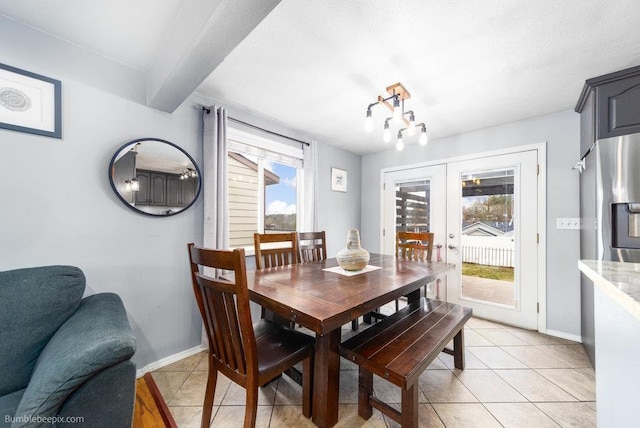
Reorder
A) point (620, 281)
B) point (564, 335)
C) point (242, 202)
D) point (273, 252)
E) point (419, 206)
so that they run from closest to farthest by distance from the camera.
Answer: point (620, 281) → point (273, 252) → point (564, 335) → point (242, 202) → point (419, 206)

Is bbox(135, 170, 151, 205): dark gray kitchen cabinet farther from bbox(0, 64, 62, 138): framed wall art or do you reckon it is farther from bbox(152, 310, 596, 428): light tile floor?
bbox(152, 310, 596, 428): light tile floor

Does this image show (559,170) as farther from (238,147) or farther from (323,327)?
(238,147)

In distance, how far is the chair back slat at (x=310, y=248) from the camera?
2422mm

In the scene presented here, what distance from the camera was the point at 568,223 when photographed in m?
2.44

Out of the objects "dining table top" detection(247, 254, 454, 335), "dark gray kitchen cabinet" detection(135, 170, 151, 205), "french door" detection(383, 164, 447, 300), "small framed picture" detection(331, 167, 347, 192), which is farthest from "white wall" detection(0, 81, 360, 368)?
"french door" detection(383, 164, 447, 300)

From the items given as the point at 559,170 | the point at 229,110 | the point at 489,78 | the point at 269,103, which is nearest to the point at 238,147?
the point at 229,110

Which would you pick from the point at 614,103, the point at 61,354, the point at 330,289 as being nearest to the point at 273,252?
the point at 330,289

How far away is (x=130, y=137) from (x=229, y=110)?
93cm

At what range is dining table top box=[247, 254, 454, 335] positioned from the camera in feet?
3.57

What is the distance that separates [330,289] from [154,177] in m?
1.64

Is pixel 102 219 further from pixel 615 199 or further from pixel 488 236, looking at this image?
pixel 488 236

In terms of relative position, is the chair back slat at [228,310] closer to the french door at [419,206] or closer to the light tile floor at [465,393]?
the light tile floor at [465,393]

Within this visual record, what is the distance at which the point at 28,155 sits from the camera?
4.82ft

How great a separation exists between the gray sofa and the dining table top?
61 centimetres
